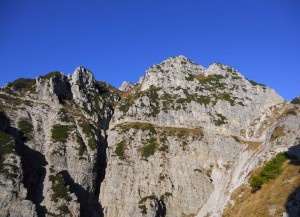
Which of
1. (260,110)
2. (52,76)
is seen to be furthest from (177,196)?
(52,76)

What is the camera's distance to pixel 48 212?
3871 inches

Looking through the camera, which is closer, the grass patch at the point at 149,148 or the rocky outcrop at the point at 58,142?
the rocky outcrop at the point at 58,142

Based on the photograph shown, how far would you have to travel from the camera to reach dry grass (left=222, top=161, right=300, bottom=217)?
73.7 metres

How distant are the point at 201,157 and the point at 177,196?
794 inches

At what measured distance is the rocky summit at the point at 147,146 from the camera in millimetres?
100312

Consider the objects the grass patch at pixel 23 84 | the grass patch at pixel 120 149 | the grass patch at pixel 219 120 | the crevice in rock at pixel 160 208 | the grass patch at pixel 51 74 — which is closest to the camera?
the crevice in rock at pixel 160 208

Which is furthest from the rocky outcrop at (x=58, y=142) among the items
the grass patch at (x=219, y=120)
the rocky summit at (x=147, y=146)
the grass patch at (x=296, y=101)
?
the grass patch at (x=296, y=101)

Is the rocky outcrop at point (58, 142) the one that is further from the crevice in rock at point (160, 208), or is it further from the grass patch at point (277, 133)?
the grass patch at point (277, 133)

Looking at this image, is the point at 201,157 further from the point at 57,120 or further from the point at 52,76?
the point at 52,76

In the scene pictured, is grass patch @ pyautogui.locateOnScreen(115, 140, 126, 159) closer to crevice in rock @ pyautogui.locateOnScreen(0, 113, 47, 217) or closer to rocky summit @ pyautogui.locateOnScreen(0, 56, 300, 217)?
rocky summit @ pyautogui.locateOnScreen(0, 56, 300, 217)

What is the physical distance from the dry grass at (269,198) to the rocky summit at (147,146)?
361 millimetres

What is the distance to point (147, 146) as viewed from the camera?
440ft

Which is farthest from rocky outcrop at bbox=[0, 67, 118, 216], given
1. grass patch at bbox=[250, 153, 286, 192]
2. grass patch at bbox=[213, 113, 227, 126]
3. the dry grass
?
grass patch at bbox=[250, 153, 286, 192]

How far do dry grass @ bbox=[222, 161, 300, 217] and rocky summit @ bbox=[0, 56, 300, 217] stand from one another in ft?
1.18
